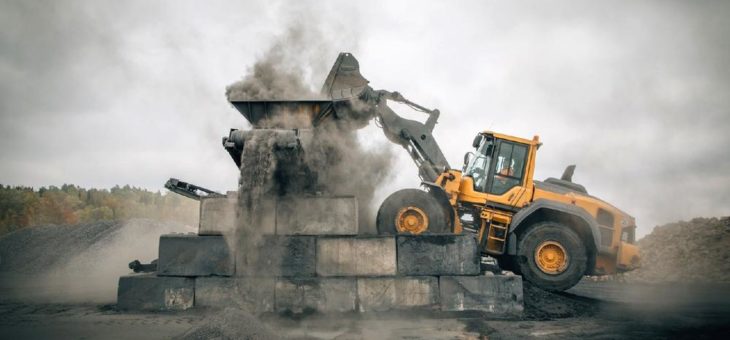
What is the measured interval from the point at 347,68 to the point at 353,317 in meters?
5.02

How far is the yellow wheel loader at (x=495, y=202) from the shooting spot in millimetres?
8078

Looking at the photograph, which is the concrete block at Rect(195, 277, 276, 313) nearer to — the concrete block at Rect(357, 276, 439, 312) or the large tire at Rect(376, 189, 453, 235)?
the concrete block at Rect(357, 276, 439, 312)

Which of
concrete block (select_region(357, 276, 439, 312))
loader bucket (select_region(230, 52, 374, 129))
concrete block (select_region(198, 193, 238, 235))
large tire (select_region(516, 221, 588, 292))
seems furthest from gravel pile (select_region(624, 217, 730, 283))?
concrete block (select_region(198, 193, 238, 235))

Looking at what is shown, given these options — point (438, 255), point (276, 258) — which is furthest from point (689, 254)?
point (276, 258)

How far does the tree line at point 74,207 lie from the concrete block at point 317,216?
76.9 feet

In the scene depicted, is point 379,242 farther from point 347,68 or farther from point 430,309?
point 347,68

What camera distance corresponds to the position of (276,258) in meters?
7.58

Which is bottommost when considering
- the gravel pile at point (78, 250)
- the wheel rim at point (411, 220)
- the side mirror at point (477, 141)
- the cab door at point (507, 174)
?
the gravel pile at point (78, 250)

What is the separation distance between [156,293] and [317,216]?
3077 millimetres

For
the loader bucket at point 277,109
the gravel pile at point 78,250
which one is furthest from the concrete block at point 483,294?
the gravel pile at point 78,250

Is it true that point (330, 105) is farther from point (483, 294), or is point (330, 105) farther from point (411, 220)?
point (483, 294)

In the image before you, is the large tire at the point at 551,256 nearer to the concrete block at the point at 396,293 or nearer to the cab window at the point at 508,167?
the cab window at the point at 508,167

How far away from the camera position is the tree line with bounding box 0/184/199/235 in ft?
100

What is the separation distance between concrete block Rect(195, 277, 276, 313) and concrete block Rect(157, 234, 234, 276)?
16cm
